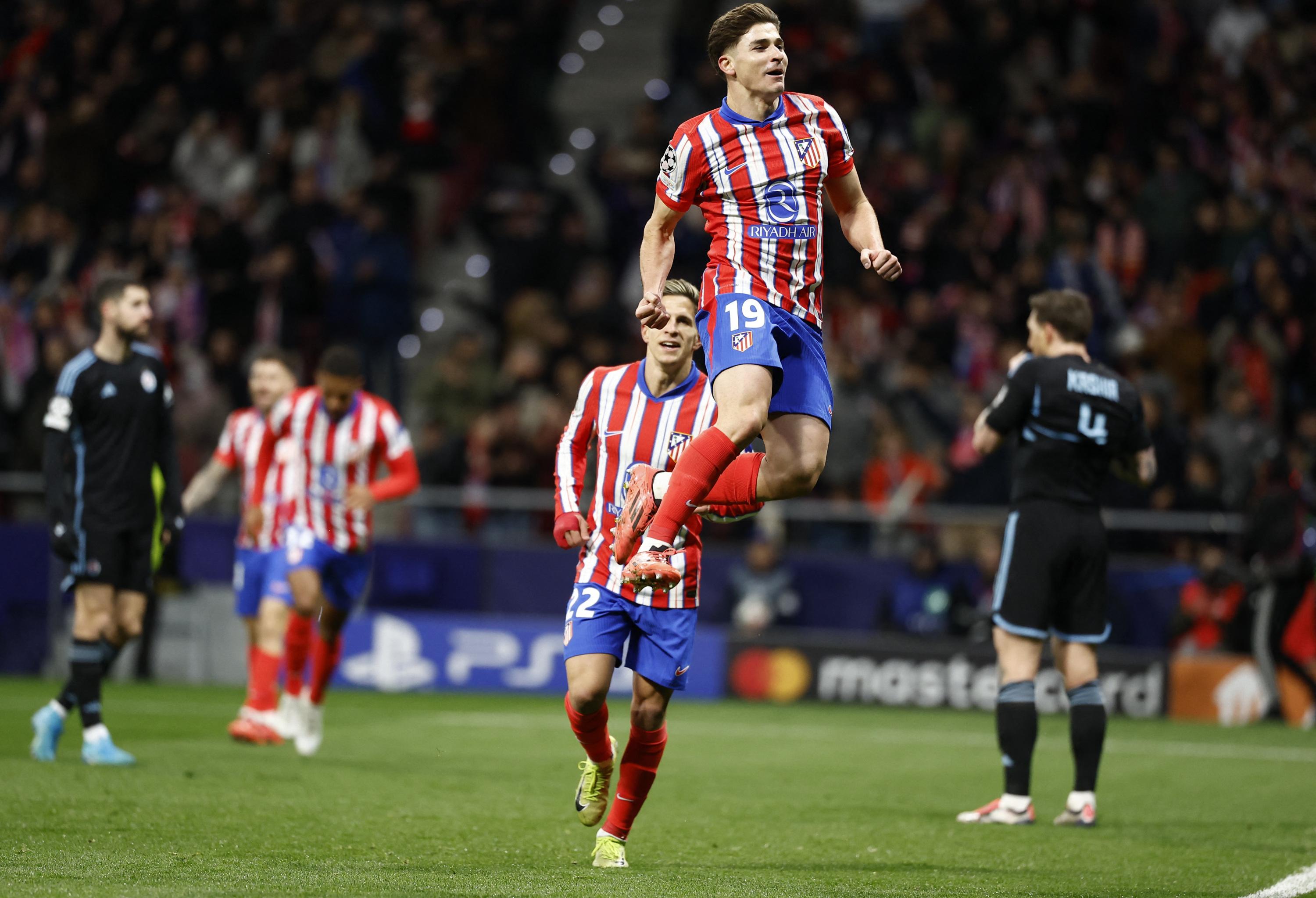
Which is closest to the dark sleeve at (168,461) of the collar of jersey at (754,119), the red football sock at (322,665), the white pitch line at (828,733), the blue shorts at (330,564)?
the blue shorts at (330,564)

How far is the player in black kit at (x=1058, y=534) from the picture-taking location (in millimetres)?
7535

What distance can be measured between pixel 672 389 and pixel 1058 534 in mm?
2256

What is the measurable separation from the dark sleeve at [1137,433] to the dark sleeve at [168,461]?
4784 millimetres

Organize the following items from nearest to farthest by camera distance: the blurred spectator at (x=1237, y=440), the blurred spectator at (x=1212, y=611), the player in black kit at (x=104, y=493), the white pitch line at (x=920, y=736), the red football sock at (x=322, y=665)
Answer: the player in black kit at (x=104, y=493)
the red football sock at (x=322, y=665)
the white pitch line at (x=920, y=736)
the blurred spectator at (x=1212, y=611)
the blurred spectator at (x=1237, y=440)

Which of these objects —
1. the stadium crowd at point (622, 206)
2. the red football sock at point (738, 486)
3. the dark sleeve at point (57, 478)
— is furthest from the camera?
the stadium crowd at point (622, 206)

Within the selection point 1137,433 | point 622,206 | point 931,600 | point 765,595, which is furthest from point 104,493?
point 622,206

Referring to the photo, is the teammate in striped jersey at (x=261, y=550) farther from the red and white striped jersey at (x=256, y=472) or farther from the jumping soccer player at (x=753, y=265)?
the jumping soccer player at (x=753, y=265)

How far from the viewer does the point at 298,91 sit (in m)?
18.4

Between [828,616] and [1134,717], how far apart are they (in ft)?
8.77

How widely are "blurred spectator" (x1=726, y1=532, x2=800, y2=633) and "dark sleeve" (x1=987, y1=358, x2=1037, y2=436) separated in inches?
265

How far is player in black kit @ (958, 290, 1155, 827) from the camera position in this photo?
7535mm

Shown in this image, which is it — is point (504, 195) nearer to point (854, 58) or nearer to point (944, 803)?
point (854, 58)

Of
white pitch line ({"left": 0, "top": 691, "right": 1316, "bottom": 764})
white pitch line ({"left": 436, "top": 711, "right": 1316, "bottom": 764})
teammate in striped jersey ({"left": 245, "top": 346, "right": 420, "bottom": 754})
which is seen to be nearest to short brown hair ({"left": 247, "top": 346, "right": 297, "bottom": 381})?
teammate in striped jersey ({"left": 245, "top": 346, "right": 420, "bottom": 754})

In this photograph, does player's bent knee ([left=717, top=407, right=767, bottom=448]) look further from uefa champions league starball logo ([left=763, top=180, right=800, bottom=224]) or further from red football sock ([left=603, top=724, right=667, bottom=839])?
red football sock ([left=603, top=724, right=667, bottom=839])
